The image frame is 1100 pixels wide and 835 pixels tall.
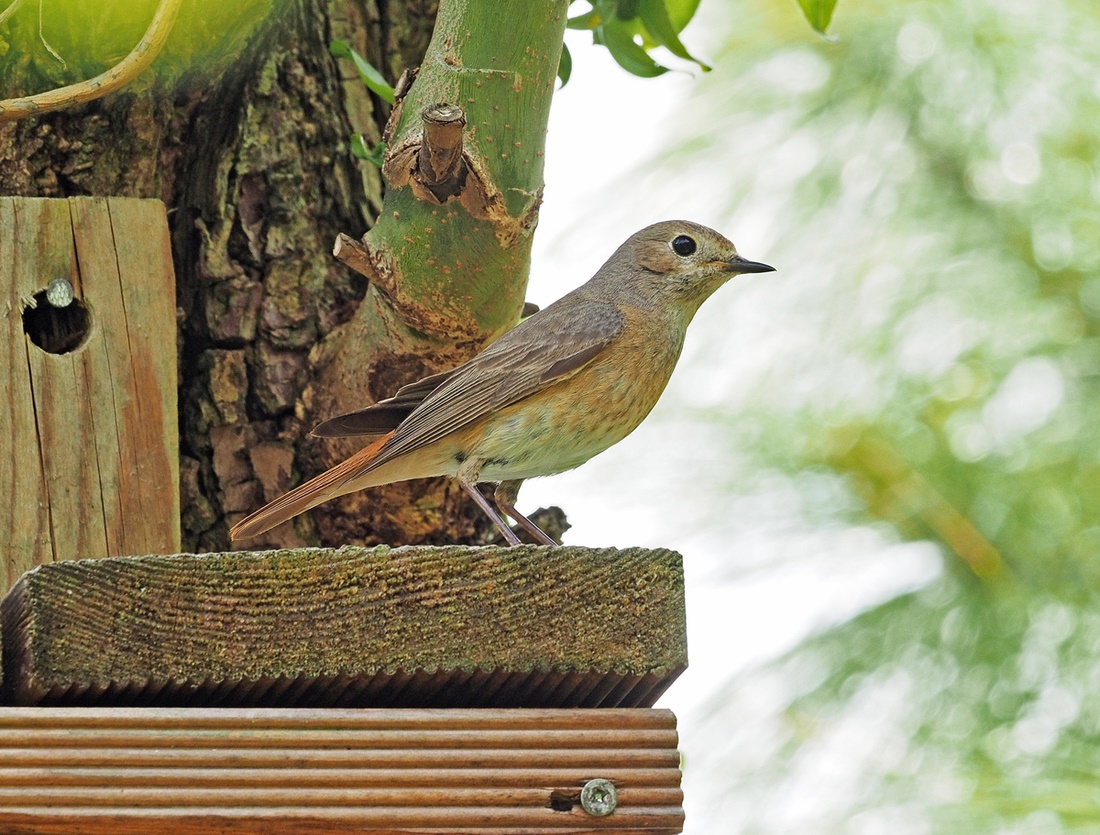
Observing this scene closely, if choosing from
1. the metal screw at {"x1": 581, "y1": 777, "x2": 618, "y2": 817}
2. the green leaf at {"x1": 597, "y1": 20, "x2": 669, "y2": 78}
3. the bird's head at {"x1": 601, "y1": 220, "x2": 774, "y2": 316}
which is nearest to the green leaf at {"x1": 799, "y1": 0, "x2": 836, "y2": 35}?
the green leaf at {"x1": 597, "y1": 20, "x2": 669, "y2": 78}

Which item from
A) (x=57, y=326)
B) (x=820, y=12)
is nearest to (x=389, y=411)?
(x=57, y=326)

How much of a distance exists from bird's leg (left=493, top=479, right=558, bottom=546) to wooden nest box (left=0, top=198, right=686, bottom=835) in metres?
1.40

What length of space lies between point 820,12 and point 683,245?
78 cm

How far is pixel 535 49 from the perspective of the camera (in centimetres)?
313

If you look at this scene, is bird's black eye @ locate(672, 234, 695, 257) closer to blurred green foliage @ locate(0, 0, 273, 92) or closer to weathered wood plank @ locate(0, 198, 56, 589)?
blurred green foliage @ locate(0, 0, 273, 92)

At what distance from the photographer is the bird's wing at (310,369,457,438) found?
11.7 ft

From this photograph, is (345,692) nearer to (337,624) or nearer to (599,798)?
(337,624)

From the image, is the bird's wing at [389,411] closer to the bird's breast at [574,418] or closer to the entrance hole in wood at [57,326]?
the bird's breast at [574,418]

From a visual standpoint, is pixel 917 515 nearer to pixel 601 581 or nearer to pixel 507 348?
pixel 507 348

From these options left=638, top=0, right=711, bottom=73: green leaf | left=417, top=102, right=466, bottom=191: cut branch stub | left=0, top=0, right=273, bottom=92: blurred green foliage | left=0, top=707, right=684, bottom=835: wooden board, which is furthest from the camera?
left=638, top=0, right=711, bottom=73: green leaf

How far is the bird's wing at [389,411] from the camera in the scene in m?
3.57

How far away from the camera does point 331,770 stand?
80.5 inches

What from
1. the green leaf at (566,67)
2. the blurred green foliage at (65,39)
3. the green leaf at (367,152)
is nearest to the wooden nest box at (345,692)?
the green leaf at (367,152)

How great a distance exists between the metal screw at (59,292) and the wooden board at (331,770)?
1672 millimetres
